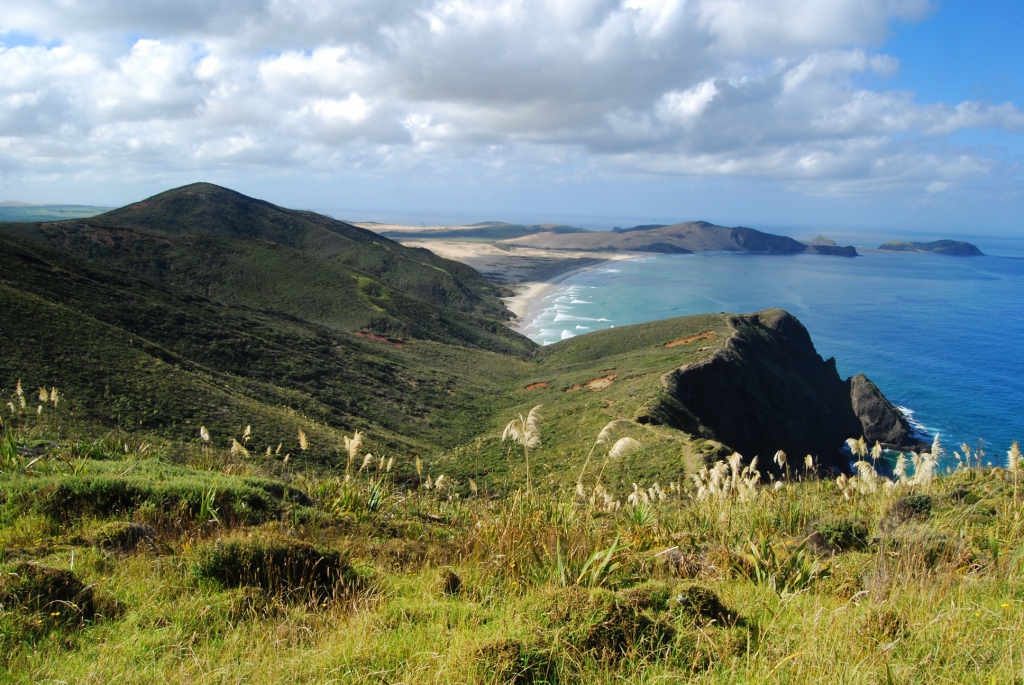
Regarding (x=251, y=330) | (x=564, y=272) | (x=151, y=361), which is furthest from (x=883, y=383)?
(x=564, y=272)

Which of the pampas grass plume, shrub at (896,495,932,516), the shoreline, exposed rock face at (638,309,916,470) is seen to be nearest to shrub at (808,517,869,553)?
shrub at (896,495,932,516)

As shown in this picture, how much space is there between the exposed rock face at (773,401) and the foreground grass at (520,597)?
21226 millimetres

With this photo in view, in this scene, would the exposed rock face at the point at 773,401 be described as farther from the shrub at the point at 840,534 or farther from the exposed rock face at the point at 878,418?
the shrub at the point at 840,534

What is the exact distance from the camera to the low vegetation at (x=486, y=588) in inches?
132

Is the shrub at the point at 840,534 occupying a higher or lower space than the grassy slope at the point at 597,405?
higher

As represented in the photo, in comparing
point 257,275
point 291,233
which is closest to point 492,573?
point 257,275

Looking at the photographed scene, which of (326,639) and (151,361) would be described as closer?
(326,639)

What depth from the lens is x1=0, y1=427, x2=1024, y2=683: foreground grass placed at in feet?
10.9

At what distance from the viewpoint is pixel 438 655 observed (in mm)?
3322

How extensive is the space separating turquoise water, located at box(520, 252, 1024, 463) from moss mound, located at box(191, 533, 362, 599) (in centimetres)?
2719

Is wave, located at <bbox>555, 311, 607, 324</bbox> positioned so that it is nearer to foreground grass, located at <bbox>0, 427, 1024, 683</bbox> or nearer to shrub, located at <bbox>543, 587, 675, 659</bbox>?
foreground grass, located at <bbox>0, 427, 1024, 683</bbox>

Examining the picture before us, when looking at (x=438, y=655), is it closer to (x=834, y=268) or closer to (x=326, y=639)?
(x=326, y=639)

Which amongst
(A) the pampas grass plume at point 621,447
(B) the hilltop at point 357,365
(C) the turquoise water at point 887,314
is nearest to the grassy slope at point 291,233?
(B) the hilltop at point 357,365

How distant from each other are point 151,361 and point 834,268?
18173 centimetres
